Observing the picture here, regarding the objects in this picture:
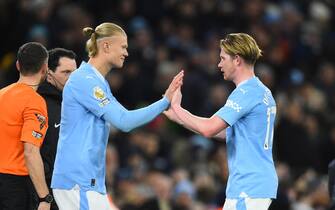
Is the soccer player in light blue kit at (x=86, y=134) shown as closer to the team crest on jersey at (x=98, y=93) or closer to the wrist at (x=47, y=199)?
the team crest on jersey at (x=98, y=93)

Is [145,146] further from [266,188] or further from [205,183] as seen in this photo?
[266,188]

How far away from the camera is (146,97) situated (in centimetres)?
1445

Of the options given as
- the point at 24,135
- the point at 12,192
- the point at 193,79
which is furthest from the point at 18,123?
the point at 193,79

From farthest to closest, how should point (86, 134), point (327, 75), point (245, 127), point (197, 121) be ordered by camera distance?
point (327, 75), point (197, 121), point (245, 127), point (86, 134)

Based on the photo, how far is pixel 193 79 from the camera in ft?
48.4

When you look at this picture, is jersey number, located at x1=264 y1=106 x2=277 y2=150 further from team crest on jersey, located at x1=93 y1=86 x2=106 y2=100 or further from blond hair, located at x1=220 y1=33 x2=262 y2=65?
team crest on jersey, located at x1=93 y1=86 x2=106 y2=100

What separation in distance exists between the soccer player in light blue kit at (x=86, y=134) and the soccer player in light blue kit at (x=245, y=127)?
17.2 inches

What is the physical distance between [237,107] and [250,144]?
29 centimetres

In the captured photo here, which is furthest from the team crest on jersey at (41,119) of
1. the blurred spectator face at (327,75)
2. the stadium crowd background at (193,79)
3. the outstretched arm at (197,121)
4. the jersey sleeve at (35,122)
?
the blurred spectator face at (327,75)

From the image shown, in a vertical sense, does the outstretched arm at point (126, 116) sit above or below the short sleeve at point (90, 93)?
below

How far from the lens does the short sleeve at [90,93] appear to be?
7039 mm

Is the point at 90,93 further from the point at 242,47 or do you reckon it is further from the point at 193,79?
the point at 193,79

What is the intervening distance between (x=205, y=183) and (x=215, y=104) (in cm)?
173

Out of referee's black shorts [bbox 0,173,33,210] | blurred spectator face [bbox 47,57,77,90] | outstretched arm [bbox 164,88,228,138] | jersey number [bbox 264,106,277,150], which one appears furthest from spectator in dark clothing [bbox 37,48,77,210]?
jersey number [bbox 264,106,277,150]
